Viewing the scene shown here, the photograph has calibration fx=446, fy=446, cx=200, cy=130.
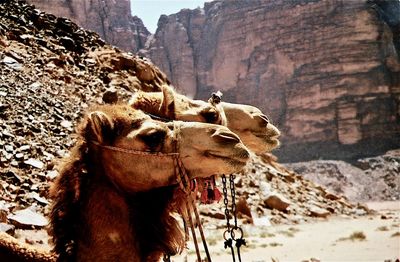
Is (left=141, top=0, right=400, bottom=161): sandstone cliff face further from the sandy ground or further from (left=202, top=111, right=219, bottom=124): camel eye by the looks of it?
(left=202, top=111, right=219, bottom=124): camel eye

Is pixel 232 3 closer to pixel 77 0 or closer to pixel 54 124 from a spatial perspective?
pixel 77 0

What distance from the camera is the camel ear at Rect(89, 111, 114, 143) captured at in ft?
7.32

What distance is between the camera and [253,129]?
347 centimetres

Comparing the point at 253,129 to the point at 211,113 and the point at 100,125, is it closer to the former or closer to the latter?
the point at 211,113

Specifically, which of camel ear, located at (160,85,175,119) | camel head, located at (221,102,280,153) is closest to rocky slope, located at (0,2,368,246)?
camel head, located at (221,102,280,153)

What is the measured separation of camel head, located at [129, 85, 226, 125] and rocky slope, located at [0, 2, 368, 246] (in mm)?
4441

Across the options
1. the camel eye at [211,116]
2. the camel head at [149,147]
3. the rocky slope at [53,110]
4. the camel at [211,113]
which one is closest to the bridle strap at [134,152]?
the camel head at [149,147]

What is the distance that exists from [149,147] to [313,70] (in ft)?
247

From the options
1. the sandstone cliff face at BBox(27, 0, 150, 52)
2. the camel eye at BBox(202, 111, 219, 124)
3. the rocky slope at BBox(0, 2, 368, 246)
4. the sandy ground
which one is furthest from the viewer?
the sandstone cliff face at BBox(27, 0, 150, 52)

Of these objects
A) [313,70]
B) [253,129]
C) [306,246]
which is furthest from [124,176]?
[313,70]

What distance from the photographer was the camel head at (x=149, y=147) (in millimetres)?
2215

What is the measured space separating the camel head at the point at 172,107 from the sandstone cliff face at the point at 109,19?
77.8 metres

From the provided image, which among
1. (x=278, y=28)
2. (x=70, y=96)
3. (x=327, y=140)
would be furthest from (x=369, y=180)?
(x=70, y=96)

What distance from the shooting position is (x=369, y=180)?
59.1 metres
